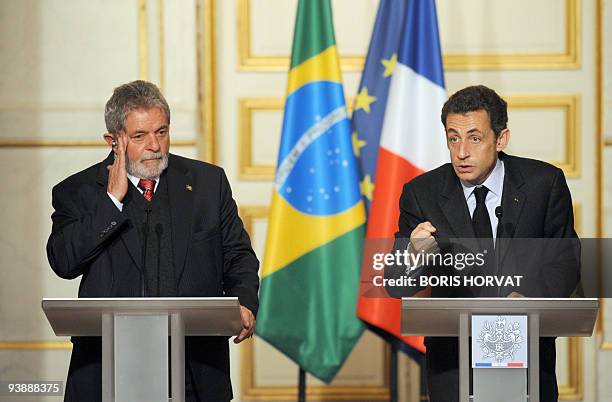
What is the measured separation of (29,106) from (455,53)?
8.03 feet

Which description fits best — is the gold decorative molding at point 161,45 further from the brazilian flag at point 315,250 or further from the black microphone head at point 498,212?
the black microphone head at point 498,212

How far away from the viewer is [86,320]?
3.46 meters

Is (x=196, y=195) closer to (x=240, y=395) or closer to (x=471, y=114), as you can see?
(x=471, y=114)

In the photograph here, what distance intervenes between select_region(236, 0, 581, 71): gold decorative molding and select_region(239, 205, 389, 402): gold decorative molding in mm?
845

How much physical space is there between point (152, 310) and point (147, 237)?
1.57 ft

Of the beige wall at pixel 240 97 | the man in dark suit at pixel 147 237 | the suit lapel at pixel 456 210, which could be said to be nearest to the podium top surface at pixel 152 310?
the man in dark suit at pixel 147 237

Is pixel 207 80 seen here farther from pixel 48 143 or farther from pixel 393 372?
pixel 393 372

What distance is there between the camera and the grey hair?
Result: 12.6 feet

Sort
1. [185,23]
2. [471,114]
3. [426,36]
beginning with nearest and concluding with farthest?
[471,114] → [426,36] → [185,23]

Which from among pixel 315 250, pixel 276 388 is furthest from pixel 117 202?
pixel 276 388

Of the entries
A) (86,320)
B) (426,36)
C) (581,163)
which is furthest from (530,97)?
(86,320)

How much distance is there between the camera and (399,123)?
566 cm

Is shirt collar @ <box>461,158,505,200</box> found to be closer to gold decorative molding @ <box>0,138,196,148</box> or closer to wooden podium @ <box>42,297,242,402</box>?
wooden podium @ <box>42,297,242,402</box>

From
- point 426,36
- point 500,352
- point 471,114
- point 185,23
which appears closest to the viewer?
point 500,352
